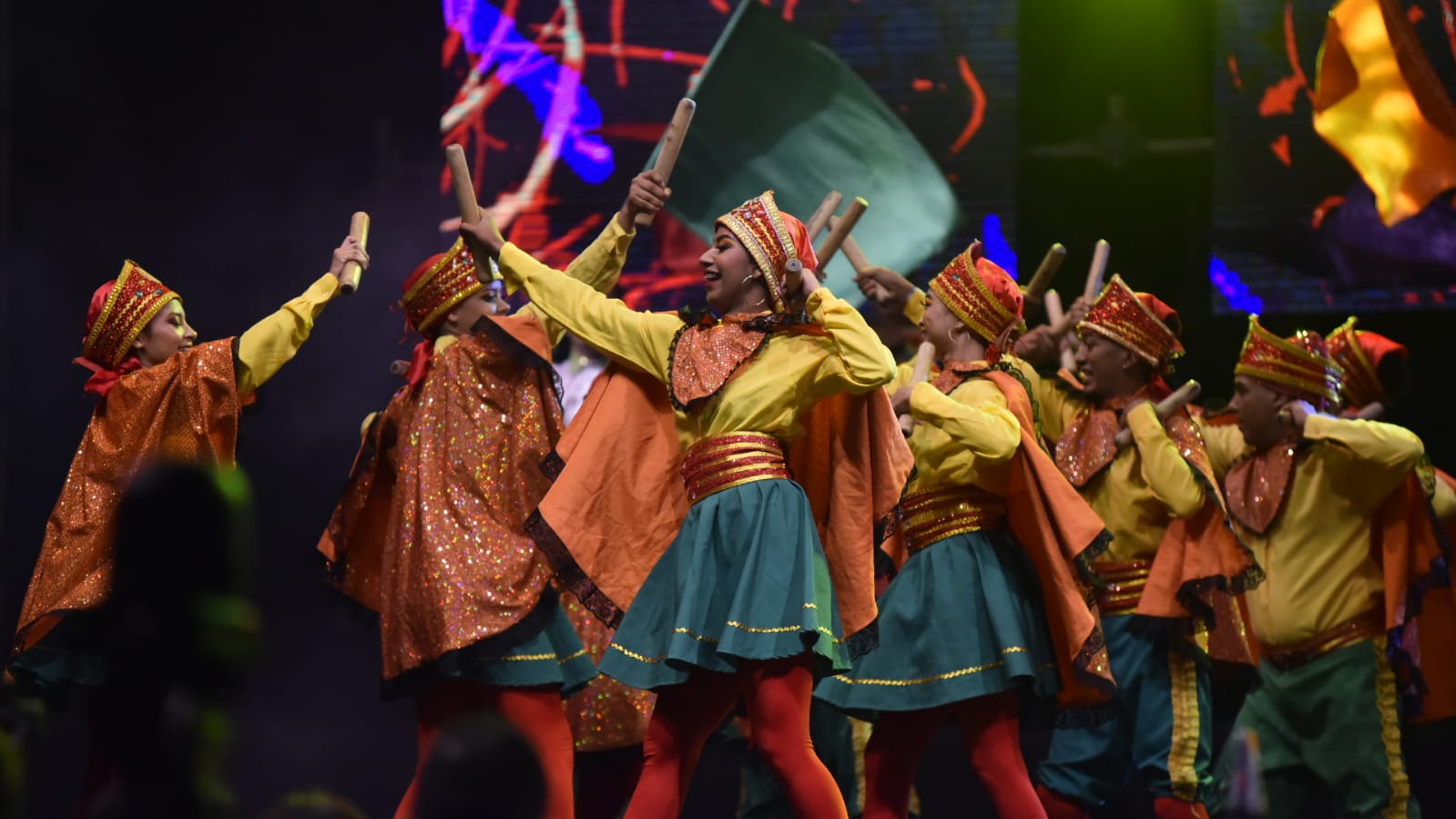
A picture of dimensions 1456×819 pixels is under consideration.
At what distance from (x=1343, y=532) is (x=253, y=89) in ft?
13.6

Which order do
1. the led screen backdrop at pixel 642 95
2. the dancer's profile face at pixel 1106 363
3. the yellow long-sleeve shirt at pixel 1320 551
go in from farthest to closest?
the led screen backdrop at pixel 642 95 < the dancer's profile face at pixel 1106 363 < the yellow long-sleeve shirt at pixel 1320 551

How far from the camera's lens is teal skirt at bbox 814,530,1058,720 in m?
4.00

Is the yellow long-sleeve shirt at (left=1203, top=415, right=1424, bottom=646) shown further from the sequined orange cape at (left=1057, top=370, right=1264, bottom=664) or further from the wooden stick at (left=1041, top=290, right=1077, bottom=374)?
the wooden stick at (left=1041, top=290, right=1077, bottom=374)

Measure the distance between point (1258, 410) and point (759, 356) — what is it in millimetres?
2057

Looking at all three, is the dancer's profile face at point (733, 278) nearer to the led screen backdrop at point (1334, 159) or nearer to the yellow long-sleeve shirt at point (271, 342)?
the yellow long-sleeve shirt at point (271, 342)

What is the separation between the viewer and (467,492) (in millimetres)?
4078

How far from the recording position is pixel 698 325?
12.5 ft

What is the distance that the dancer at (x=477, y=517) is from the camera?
13.0 feet

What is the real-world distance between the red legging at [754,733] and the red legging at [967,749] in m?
0.53

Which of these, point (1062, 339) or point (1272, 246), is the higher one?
point (1272, 246)

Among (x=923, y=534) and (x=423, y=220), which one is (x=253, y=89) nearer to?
(x=423, y=220)

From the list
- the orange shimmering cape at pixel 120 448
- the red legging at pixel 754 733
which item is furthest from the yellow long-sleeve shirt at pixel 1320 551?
the orange shimmering cape at pixel 120 448

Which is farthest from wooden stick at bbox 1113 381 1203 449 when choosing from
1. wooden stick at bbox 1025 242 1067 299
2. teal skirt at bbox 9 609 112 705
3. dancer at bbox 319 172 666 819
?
teal skirt at bbox 9 609 112 705

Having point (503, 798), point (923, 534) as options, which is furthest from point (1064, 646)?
point (503, 798)
